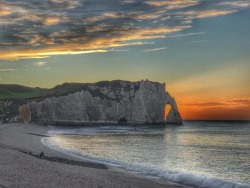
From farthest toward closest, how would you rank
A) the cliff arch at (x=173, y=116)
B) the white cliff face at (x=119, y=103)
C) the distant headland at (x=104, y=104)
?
the cliff arch at (x=173, y=116) < the white cliff face at (x=119, y=103) < the distant headland at (x=104, y=104)

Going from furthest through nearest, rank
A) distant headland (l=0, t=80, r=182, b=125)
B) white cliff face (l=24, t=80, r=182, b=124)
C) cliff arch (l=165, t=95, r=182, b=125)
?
1. cliff arch (l=165, t=95, r=182, b=125)
2. white cliff face (l=24, t=80, r=182, b=124)
3. distant headland (l=0, t=80, r=182, b=125)

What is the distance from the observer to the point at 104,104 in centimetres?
17238

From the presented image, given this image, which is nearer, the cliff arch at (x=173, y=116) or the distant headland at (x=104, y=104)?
the distant headland at (x=104, y=104)

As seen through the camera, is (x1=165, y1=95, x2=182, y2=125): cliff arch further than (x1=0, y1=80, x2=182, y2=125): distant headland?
Yes

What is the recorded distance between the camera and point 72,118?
166 m

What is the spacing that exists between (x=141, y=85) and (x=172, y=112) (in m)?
25.5

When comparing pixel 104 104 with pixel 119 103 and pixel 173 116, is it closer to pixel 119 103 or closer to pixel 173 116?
pixel 119 103

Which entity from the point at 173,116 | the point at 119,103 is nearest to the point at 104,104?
the point at 119,103

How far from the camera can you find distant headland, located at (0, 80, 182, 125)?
531 feet

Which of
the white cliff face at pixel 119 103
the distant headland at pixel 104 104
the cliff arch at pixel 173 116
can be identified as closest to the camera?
the distant headland at pixel 104 104

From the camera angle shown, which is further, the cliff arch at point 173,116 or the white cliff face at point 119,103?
the cliff arch at point 173,116

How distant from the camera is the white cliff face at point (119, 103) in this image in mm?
166150

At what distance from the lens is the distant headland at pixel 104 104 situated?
162 metres

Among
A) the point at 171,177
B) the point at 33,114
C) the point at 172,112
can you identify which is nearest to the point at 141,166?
the point at 171,177
